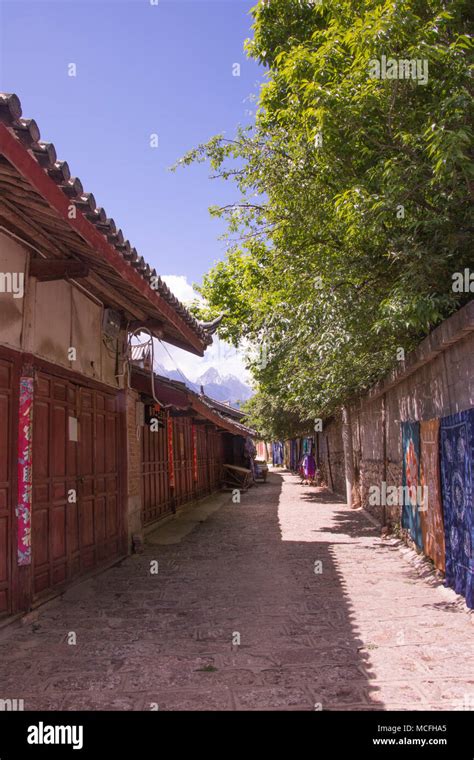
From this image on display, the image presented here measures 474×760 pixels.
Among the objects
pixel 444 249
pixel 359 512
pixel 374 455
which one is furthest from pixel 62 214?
pixel 359 512

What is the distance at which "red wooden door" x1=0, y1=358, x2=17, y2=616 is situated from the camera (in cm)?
500

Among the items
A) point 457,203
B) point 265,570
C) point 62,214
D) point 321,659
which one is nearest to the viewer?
point 62,214

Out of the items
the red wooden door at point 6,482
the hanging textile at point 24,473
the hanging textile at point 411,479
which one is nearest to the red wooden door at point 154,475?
the hanging textile at point 411,479

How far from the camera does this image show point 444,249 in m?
6.05

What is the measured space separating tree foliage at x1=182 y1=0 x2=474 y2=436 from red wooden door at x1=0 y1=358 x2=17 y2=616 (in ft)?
12.8

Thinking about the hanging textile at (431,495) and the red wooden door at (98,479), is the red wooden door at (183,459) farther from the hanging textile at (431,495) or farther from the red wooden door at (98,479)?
the hanging textile at (431,495)

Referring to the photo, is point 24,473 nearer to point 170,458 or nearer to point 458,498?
point 458,498

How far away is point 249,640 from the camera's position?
16.0 ft

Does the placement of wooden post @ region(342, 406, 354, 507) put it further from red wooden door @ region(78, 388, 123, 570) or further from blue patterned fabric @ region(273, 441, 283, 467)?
blue patterned fabric @ region(273, 441, 283, 467)

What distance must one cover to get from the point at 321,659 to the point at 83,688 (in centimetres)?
180

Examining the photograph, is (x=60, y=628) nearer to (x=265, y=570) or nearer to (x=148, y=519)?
(x=265, y=570)

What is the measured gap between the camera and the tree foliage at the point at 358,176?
18.4ft

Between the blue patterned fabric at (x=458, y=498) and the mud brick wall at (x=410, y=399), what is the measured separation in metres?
0.26

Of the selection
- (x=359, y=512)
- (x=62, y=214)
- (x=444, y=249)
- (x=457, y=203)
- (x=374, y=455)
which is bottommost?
(x=359, y=512)
